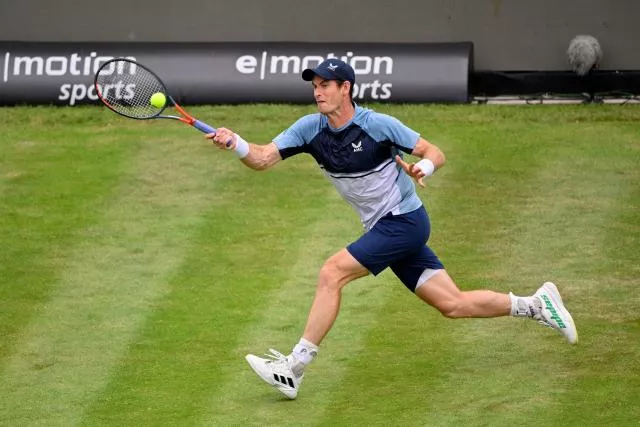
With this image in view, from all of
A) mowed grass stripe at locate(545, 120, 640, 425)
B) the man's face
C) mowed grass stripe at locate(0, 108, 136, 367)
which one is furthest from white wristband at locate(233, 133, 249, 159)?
mowed grass stripe at locate(545, 120, 640, 425)

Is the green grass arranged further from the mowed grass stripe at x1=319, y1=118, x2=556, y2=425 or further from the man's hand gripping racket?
the man's hand gripping racket

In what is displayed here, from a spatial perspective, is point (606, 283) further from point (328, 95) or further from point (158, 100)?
point (158, 100)

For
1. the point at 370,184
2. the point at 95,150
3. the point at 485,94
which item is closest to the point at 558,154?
the point at 485,94

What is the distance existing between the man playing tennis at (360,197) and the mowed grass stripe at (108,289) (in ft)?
4.09

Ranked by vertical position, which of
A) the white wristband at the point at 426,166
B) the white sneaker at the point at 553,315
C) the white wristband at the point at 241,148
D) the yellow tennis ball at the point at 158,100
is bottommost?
the white sneaker at the point at 553,315

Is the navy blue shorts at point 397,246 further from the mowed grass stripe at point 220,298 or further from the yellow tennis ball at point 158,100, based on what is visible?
the yellow tennis ball at point 158,100

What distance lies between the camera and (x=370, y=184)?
28.6 feet

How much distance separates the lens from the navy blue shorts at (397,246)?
860cm

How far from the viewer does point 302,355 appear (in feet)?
28.1

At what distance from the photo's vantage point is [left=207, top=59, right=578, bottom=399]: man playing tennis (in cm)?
855

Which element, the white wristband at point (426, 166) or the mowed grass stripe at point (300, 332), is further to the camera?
the mowed grass stripe at point (300, 332)

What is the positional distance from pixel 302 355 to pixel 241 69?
24.0 ft

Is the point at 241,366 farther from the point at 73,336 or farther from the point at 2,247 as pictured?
the point at 2,247

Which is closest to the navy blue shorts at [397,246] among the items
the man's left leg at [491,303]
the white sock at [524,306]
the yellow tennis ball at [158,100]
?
the man's left leg at [491,303]
